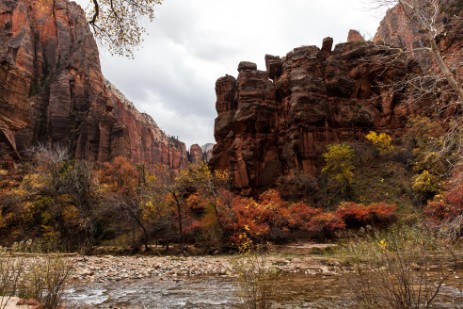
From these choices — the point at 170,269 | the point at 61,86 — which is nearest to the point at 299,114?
the point at 170,269

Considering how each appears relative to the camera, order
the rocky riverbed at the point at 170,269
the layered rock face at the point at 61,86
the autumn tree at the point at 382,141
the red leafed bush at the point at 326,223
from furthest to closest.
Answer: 1. the layered rock face at the point at 61,86
2. the autumn tree at the point at 382,141
3. the red leafed bush at the point at 326,223
4. the rocky riverbed at the point at 170,269

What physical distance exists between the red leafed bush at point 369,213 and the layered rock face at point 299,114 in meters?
11.2

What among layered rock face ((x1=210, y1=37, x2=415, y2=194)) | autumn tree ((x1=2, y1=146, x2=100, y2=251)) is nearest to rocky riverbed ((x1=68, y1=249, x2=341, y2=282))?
autumn tree ((x1=2, y1=146, x2=100, y2=251))

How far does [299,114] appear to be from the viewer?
132ft

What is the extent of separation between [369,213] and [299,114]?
1682 cm

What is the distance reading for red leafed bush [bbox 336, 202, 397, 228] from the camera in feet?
86.9

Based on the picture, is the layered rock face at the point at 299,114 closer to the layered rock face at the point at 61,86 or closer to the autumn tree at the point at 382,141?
the autumn tree at the point at 382,141

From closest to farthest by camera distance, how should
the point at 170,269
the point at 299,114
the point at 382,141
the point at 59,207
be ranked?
the point at 170,269 < the point at 59,207 < the point at 382,141 < the point at 299,114

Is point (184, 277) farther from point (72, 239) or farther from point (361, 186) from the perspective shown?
point (361, 186)

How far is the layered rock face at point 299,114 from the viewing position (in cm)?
4044

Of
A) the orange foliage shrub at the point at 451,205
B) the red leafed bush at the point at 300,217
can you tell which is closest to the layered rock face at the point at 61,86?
the red leafed bush at the point at 300,217

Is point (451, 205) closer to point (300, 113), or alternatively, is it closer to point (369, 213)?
point (369, 213)

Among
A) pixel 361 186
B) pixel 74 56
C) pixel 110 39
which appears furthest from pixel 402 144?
pixel 74 56

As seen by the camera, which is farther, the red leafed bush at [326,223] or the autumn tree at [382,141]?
the autumn tree at [382,141]
